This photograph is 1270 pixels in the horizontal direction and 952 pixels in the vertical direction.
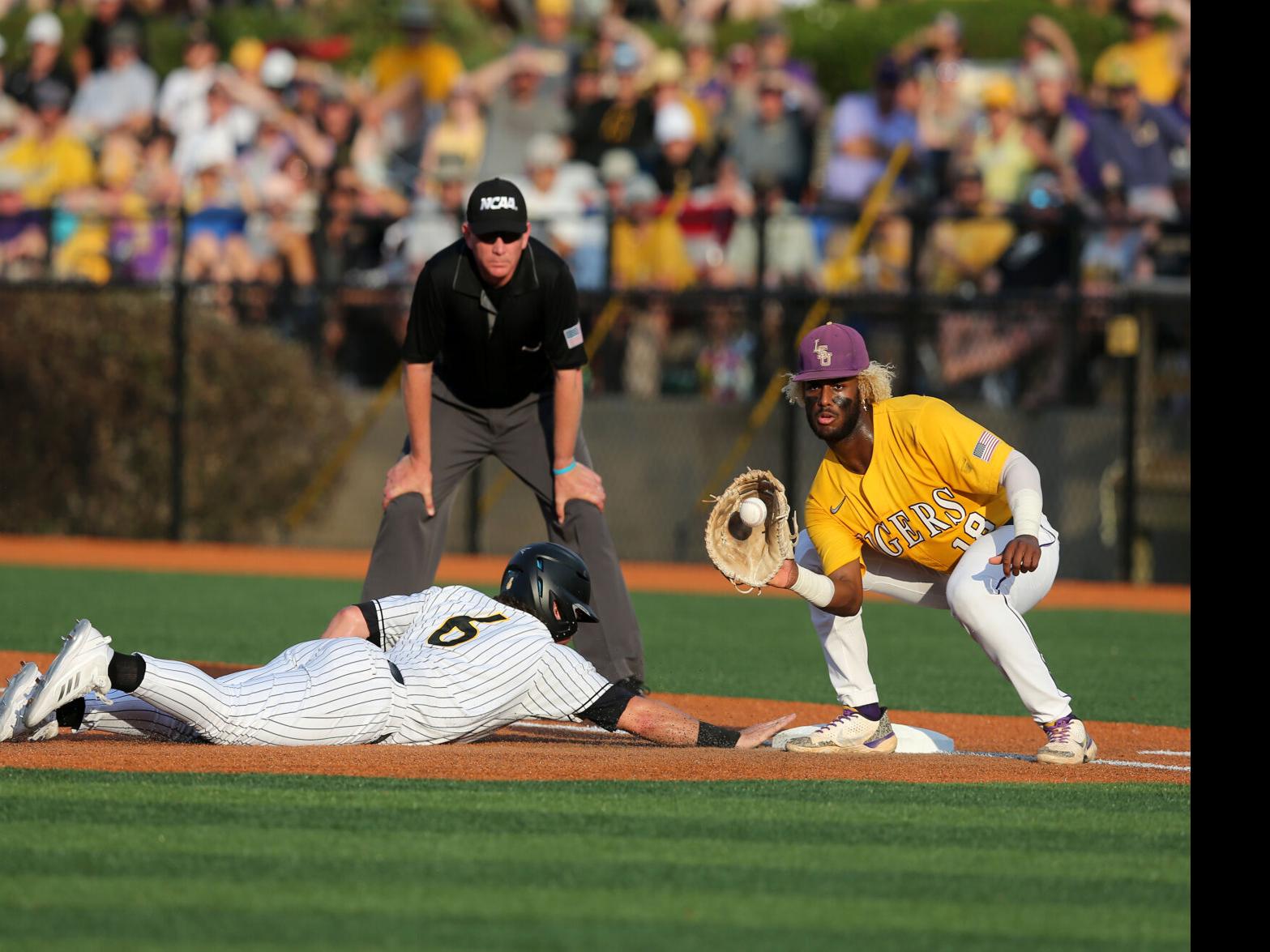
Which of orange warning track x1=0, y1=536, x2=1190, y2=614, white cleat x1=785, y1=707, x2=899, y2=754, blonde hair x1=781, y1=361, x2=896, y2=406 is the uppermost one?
blonde hair x1=781, y1=361, x2=896, y2=406

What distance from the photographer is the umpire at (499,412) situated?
8602mm

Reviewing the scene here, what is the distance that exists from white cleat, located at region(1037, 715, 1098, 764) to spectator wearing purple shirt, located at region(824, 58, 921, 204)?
10.3 m

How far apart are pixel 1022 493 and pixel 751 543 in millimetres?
998

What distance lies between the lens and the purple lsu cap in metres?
7.37

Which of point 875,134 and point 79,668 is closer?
point 79,668

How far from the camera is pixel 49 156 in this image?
20.3m

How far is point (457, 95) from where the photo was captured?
18.9 metres

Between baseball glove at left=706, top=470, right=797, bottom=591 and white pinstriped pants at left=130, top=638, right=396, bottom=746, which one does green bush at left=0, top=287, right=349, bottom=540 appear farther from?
white pinstriped pants at left=130, top=638, right=396, bottom=746

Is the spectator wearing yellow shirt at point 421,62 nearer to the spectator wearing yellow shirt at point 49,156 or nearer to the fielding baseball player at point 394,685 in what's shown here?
the spectator wearing yellow shirt at point 49,156

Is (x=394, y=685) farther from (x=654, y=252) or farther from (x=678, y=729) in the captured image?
(x=654, y=252)

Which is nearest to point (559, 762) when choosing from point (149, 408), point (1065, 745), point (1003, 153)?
point (1065, 745)

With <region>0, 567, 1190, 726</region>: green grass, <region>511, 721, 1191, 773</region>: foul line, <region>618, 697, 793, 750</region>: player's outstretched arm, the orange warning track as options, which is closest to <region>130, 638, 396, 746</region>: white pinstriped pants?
<region>618, 697, 793, 750</region>: player's outstretched arm

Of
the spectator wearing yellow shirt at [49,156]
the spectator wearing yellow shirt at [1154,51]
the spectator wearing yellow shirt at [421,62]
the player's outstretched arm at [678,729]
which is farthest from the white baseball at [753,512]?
the spectator wearing yellow shirt at [49,156]

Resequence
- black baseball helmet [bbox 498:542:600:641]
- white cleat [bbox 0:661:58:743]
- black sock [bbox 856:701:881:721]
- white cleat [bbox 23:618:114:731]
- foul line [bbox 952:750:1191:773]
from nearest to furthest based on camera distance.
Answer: white cleat [bbox 23:618:114:731] → white cleat [bbox 0:661:58:743] → black baseball helmet [bbox 498:542:600:641] → foul line [bbox 952:750:1191:773] → black sock [bbox 856:701:881:721]
